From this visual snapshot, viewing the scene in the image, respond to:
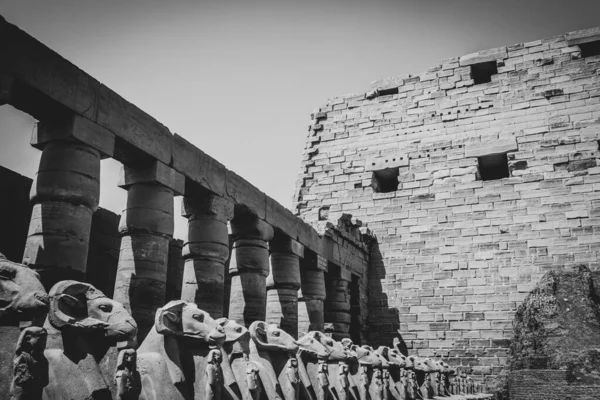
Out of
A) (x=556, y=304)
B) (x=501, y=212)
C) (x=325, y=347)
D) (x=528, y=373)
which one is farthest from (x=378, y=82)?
(x=325, y=347)

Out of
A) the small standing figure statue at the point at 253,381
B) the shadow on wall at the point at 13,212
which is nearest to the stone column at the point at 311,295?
the shadow on wall at the point at 13,212

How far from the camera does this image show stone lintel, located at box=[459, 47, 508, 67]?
16531 millimetres

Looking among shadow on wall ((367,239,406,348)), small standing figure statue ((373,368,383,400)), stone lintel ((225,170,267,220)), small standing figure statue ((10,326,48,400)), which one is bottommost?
small standing figure statue ((373,368,383,400))

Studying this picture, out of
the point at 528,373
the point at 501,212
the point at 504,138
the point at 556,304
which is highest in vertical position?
the point at 504,138

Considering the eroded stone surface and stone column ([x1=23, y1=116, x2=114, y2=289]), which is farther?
the eroded stone surface

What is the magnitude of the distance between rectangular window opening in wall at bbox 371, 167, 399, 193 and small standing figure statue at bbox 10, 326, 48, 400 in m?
13.7

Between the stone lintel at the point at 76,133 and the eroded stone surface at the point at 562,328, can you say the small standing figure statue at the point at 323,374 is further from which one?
the eroded stone surface at the point at 562,328

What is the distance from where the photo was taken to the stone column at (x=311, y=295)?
12.7m

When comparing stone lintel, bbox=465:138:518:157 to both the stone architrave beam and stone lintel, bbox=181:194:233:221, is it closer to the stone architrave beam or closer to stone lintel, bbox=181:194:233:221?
the stone architrave beam

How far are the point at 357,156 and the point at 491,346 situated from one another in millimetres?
6772

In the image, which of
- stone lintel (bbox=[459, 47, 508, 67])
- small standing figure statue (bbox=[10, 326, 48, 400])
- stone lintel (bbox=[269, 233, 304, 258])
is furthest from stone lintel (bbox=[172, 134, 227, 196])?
stone lintel (bbox=[459, 47, 508, 67])

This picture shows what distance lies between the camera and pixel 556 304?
34.1 feet

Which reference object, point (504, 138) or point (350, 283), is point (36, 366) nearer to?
point (350, 283)

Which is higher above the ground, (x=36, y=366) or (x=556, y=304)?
(x=556, y=304)
